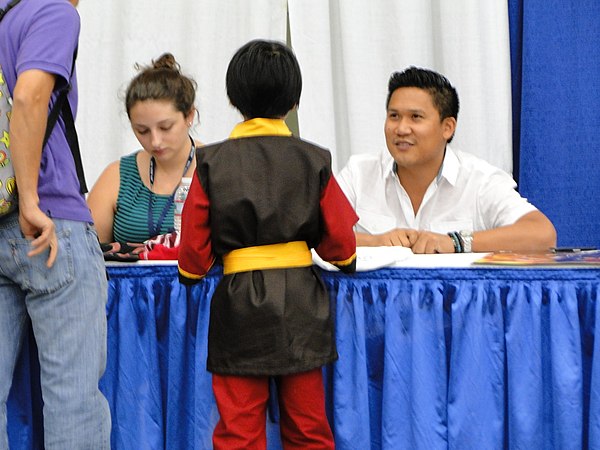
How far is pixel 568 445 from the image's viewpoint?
1.59m

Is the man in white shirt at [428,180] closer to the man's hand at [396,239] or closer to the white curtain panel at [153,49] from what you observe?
the man's hand at [396,239]

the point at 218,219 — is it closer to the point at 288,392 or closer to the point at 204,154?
the point at 204,154

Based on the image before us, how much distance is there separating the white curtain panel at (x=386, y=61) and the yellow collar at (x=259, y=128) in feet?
4.58

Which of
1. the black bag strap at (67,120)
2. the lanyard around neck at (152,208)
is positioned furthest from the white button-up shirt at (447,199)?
the black bag strap at (67,120)

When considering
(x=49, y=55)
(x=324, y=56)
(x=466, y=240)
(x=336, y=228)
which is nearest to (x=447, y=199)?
(x=466, y=240)

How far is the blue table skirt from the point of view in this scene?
5.28ft

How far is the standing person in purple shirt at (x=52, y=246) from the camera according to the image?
1.33 meters

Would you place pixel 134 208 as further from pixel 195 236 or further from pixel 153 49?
pixel 153 49

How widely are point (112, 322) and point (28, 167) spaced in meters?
0.56

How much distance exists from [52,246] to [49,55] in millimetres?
308

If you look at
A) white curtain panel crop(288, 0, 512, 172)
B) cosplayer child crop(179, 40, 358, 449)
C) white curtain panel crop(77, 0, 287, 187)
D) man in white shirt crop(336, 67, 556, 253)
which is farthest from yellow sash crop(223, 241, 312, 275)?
white curtain panel crop(77, 0, 287, 187)

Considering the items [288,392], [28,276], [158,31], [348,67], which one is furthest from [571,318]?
[158,31]

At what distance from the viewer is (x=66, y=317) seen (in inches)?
55.7

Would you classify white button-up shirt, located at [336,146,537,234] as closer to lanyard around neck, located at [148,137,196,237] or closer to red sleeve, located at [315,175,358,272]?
lanyard around neck, located at [148,137,196,237]
